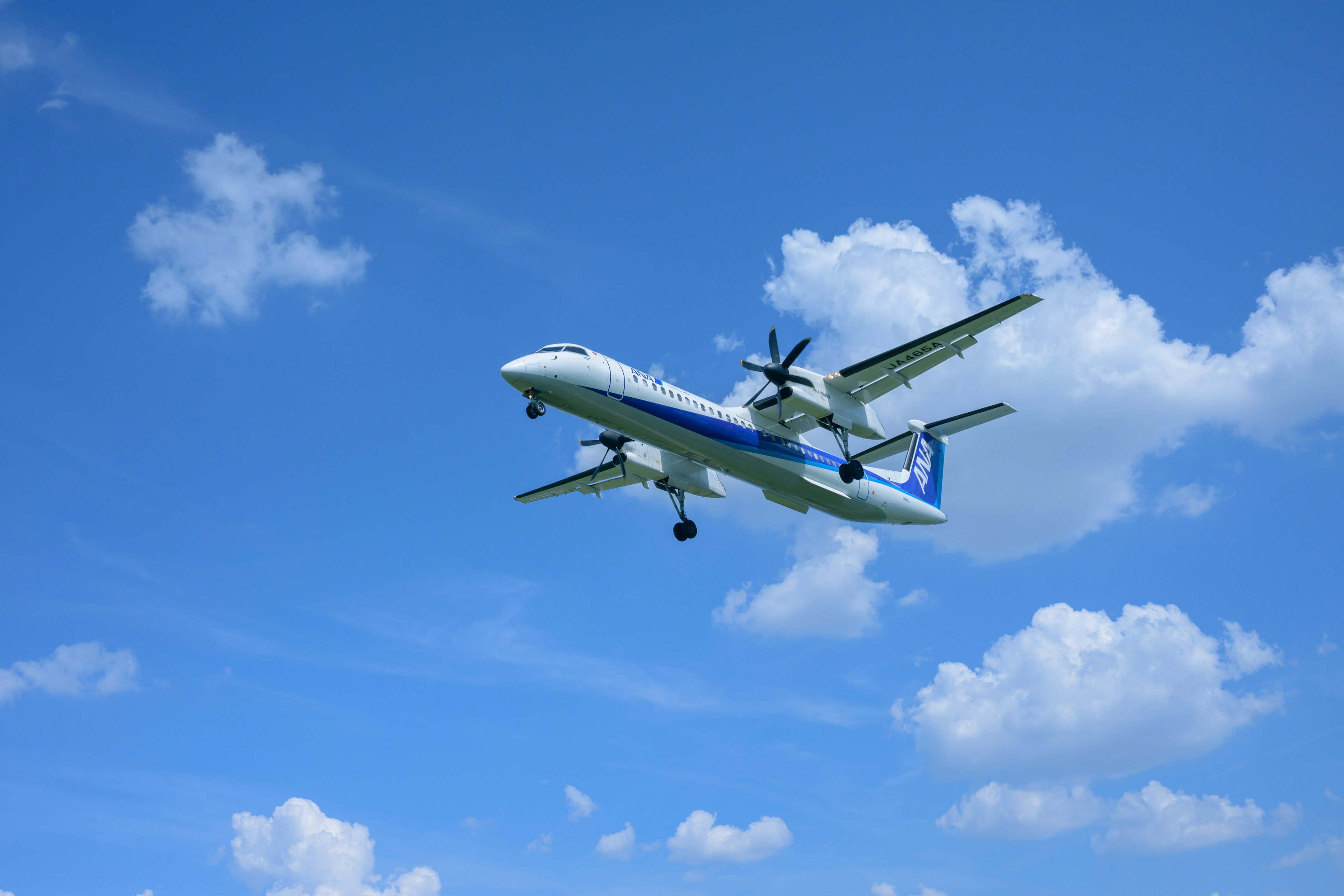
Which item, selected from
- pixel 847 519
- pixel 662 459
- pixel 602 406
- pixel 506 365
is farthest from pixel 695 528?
pixel 506 365

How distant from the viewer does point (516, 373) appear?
79.1 feet

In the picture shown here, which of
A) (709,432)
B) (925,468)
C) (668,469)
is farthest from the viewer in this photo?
(925,468)

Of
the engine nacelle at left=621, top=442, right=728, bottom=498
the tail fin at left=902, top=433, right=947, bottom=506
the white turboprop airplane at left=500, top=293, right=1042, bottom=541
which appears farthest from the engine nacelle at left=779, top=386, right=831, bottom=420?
the tail fin at left=902, top=433, right=947, bottom=506

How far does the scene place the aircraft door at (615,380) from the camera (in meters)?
25.2

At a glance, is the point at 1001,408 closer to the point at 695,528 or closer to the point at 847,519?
the point at 847,519

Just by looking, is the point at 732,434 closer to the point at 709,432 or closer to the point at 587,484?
the point at 709,432

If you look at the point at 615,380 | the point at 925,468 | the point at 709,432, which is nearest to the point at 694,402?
the point at 709,432

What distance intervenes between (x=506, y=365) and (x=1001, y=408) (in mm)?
14580

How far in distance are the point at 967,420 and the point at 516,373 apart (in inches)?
580

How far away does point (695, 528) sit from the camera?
31.4m

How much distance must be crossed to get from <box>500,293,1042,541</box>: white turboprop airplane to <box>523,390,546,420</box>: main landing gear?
0.03 meters

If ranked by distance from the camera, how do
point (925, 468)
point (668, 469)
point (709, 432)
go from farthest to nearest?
point (925, 468), point (668, 469), point (709, 432)

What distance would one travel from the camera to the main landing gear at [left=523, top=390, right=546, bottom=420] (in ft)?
80.8

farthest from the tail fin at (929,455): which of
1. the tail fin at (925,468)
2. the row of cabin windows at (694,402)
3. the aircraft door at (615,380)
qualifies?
the aircraft door at (615,380)
